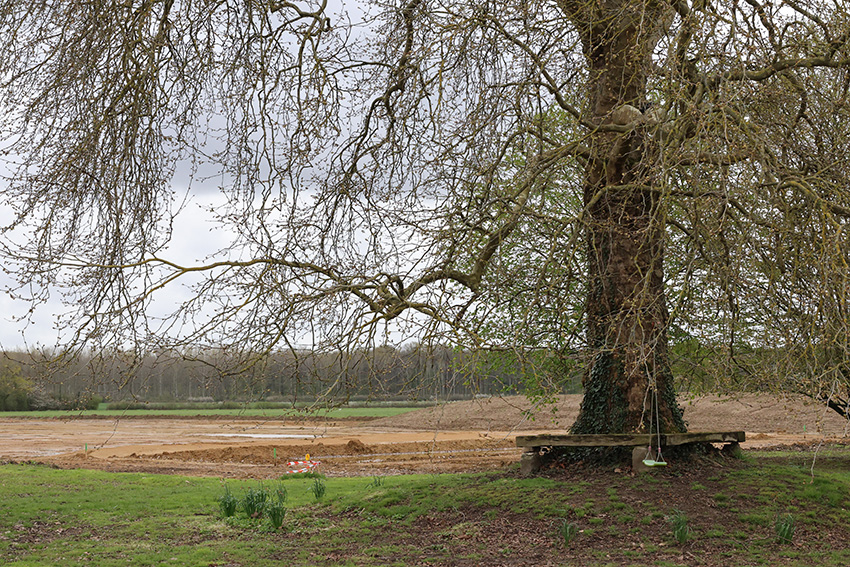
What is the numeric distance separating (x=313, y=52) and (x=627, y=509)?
18.9 ft

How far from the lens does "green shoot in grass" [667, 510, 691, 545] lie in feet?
23.6

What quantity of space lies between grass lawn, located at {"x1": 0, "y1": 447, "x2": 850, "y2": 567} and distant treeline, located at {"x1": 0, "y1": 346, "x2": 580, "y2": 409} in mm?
1904

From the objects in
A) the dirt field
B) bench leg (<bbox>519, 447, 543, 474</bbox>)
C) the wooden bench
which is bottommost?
the dirt field

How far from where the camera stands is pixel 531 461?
10.4 meters

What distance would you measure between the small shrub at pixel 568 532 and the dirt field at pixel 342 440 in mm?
1545

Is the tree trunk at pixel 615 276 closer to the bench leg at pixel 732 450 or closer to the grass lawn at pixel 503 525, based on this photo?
the grass lawn at pixel 503 525

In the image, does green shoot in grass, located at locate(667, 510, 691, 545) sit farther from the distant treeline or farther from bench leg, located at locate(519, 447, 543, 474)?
bench leg, located at locate(519, 447, 543, 474)

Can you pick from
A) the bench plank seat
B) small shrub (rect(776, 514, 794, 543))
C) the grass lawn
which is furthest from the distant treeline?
the bench plank seat

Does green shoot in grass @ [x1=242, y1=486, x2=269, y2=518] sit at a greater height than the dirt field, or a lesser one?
greater

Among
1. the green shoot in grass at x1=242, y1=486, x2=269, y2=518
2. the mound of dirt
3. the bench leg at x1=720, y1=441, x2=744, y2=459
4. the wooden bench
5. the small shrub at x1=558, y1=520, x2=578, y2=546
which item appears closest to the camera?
the small shrub at x1=558, y1=520, x2=578, y2=546

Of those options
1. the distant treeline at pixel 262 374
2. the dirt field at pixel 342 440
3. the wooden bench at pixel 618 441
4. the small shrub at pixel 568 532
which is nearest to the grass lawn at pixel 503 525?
the small shrub at pixel 568 532

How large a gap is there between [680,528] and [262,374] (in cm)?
407

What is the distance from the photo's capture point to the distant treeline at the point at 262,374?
5680 millimetres

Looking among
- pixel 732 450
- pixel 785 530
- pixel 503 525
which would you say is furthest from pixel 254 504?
pixel 732 450
